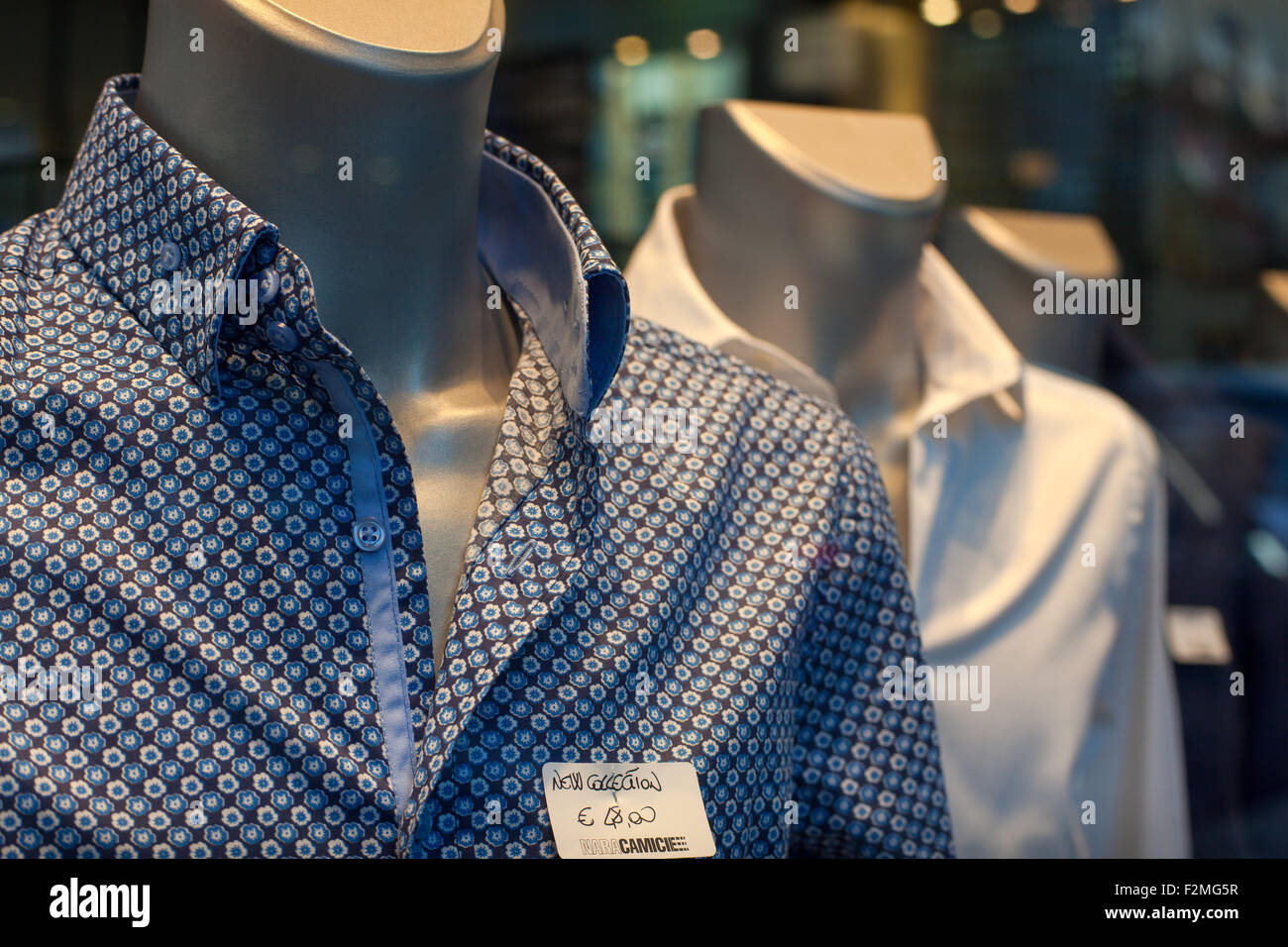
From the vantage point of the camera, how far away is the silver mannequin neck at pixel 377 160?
0.73m

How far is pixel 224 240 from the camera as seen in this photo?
0.72 metres

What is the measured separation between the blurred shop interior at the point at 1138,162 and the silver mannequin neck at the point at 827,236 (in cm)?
7

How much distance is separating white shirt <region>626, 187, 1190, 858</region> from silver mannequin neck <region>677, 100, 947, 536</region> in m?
0.03

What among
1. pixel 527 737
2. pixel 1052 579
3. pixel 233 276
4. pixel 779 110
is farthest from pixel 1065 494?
pixel 233 276

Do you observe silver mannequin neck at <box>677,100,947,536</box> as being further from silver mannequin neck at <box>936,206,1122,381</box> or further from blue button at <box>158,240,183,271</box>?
blue button at <box>158,240,183,271</box>

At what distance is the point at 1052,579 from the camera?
4.06ft

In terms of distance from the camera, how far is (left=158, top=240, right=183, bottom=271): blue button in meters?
0.75
